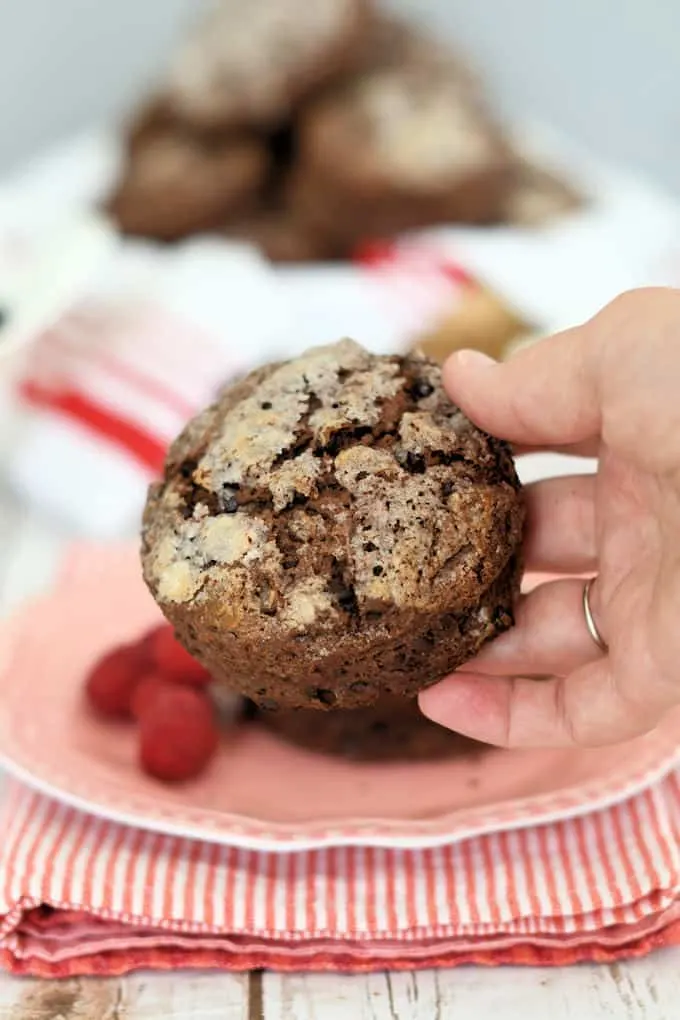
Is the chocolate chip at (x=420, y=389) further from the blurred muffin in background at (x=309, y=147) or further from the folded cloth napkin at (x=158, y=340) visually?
the blurred muffin in background at (x=309, y=147)

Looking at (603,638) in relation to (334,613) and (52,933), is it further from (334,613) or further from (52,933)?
(52,933)

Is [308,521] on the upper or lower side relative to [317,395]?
lower

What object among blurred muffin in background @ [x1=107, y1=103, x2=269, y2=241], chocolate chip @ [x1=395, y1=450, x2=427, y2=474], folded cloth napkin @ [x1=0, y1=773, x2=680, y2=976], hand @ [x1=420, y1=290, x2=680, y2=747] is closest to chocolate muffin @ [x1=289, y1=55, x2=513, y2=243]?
blurred muffin in background @ [x1=107, y1=103, x2=269, y2=241]

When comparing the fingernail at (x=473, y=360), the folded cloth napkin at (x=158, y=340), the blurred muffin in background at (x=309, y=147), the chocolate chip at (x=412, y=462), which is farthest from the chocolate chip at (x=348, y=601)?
the blurred muffin in background at (x=309, y=147)

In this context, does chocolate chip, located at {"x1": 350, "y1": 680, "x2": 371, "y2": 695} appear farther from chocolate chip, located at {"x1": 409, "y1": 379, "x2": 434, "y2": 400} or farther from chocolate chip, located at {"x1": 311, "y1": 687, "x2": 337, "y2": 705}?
chocolate chip, located at {"x1": 409, "y1": 379, "x2": 434, "y2": 400}

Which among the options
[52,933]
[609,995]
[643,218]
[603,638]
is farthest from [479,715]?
[643,218]

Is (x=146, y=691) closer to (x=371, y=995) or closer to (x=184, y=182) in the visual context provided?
(x=371, y=995)
